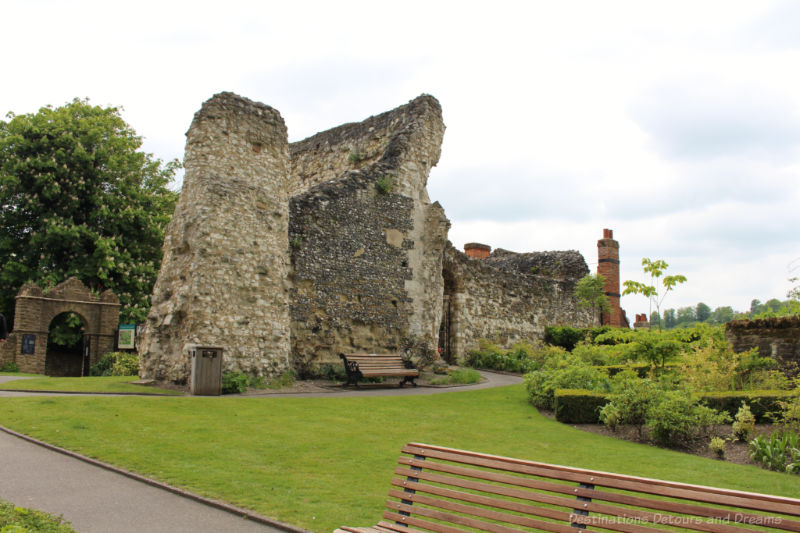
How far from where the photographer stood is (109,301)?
20562 millimetres

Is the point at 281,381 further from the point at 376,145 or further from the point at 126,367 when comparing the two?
the point at 376,145

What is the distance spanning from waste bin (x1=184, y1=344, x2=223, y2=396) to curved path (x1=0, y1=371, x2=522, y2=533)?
469 centimetres

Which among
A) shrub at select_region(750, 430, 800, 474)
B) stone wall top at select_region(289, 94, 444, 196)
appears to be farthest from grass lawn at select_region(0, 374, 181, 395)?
shrub at select_region(750, 430, 800, 474)

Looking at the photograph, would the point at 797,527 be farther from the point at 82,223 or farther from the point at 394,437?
the point at 82,223

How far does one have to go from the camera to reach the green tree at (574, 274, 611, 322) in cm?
2686

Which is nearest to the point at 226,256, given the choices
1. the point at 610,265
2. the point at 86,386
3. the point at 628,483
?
the point at 86,386

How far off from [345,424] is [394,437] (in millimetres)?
1045

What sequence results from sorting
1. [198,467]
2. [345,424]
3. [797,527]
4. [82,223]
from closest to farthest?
[797,527] < [198,467] < [345,424] < [82,223]

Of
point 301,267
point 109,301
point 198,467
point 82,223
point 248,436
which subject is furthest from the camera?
point 82,223

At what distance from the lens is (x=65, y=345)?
22781mm

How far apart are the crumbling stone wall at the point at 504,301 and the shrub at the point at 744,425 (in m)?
12.7

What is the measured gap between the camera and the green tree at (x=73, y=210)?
69.8 feet

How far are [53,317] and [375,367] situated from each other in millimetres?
12201

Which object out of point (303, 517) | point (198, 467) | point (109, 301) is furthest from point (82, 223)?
point (303, 517)
